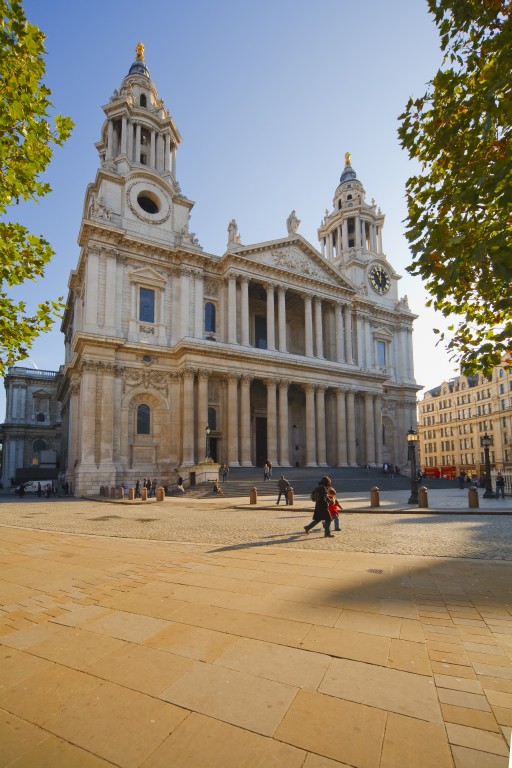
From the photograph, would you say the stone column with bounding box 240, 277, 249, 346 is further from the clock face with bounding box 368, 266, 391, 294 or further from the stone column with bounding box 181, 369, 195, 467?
the clock face with bounding box 368, 266, 391, 294

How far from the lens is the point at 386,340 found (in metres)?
52.3

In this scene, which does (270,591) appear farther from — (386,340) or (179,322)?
(386,340)

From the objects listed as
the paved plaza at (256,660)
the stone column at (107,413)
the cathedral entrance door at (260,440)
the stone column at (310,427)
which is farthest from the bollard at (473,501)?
the cathedral entrance door at (260,440)

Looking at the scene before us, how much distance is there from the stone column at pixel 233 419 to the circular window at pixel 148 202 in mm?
17495

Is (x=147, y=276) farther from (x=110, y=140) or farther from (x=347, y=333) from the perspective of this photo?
(x=347, y=333)

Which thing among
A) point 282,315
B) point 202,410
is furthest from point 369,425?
point 202,410

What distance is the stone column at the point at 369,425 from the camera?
145 feet

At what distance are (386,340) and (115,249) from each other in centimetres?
3236

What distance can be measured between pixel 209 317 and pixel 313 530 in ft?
96.8

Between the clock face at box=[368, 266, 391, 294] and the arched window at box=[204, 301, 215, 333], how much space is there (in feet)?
75.1

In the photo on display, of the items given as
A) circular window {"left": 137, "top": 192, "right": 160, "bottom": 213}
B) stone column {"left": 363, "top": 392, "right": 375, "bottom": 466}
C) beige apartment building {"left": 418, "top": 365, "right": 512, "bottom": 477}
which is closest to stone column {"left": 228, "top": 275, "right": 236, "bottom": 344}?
circular window {"left": 137, "top": 192, "right": 160, "bottom": 213}

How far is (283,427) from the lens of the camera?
126 ft

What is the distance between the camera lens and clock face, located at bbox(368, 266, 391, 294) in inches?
2105

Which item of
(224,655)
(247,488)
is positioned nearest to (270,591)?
(224,655)
